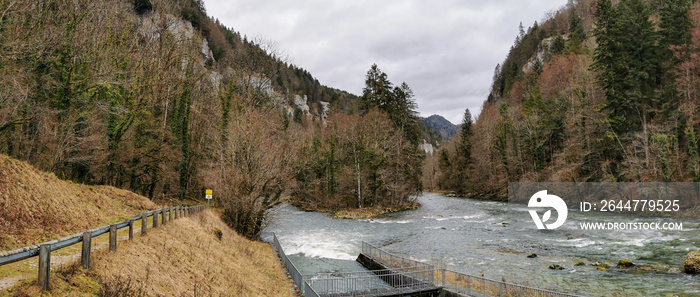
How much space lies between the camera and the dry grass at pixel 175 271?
23.4ft

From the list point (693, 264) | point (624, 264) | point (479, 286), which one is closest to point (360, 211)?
point (624, 264)

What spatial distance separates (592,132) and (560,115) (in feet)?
44.2

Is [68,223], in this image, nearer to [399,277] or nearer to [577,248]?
[399,277]

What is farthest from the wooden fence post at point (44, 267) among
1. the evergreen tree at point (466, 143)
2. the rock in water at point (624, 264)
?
the evergreen tree at point (466, 143)

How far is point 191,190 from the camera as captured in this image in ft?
136

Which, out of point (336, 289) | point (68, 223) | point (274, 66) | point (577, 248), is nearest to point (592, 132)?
point (577, 248)

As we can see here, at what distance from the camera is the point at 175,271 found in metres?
10.6

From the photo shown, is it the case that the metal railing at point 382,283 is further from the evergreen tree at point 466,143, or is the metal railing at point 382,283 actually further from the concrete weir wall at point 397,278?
the evergreen tree at point 466,143

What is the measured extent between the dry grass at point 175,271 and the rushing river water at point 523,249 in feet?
19.0

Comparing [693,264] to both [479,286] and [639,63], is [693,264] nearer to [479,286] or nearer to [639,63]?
[479,286]

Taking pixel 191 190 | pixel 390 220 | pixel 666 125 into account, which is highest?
pixel 666 125

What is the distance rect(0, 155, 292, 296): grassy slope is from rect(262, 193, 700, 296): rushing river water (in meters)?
7.40

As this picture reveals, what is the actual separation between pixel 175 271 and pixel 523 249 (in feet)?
72.2

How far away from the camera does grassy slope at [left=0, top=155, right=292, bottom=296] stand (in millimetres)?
7508
